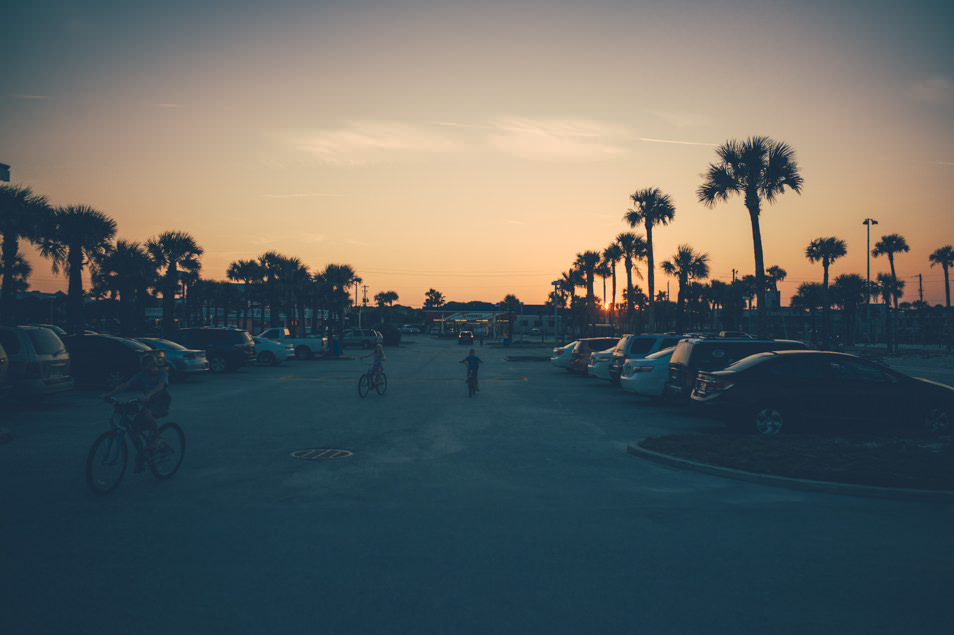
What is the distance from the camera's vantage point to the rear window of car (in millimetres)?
13680

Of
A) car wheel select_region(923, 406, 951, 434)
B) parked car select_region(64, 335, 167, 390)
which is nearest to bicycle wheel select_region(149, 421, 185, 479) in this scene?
parked car select_region(64, 335, 167, 390)

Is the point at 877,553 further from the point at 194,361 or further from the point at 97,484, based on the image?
the point at 194,361

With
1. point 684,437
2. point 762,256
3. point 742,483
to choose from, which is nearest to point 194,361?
point 684,437

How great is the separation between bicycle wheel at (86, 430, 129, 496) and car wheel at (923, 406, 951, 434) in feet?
41.7

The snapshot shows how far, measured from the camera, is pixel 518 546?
217 inches

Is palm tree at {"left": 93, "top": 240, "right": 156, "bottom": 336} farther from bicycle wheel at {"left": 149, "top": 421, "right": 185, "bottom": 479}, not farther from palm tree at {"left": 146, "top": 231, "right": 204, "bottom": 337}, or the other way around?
bicycle wheel at {"left": 149, "top": 421, "right": 185, "bottom": 479}

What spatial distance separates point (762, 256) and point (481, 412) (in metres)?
19.4

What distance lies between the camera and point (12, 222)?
98.5 ft

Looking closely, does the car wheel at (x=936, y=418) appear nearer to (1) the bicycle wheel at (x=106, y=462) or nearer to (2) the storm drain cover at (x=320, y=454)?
(2) the storm drain cover at (x=320, y=454)

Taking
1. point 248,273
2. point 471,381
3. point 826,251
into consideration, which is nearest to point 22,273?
point 248,273

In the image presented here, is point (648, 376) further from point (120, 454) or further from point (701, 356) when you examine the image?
point (120, 454)

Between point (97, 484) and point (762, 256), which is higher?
point (762, 256)

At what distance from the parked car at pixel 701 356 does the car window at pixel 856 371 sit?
98.2 inches

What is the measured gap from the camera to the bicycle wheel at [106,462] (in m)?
6.95
